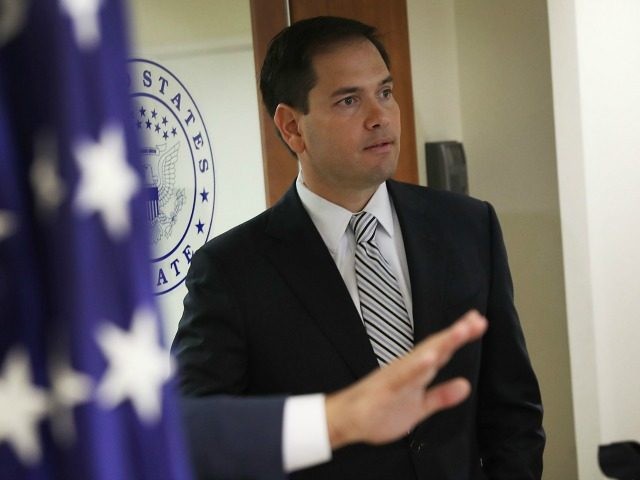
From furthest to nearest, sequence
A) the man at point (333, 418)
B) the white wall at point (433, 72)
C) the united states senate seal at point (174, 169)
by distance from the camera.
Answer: the white wall at point (433, 72)
the united states senate seal at point (174, 169)
the man at point (333, 418)

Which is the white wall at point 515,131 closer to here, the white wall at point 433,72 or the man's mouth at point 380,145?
the white wall at point 433,72

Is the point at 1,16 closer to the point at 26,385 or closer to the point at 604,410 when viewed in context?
the point at 26,385

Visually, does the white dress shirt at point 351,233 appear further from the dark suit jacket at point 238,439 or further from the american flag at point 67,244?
the american flag at point 67,244

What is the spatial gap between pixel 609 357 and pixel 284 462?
2590 mm

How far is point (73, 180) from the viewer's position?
1.96 ft

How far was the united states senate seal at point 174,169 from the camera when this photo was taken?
256 cm

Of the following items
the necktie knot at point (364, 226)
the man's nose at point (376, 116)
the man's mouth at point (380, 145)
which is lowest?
the necktie knot at point (364, 226)

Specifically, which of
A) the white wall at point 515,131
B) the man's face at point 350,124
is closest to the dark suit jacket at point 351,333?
the man's face at point 350,124

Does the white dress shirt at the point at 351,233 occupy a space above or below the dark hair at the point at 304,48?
below

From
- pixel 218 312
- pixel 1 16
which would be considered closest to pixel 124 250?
pixel 1 16

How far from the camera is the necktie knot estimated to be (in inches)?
72.9

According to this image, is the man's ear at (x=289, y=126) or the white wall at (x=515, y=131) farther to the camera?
the white wall at (x=515, y=131)

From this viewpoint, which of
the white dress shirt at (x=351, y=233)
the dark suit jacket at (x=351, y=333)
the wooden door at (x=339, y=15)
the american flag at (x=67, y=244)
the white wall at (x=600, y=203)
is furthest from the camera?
the white wall at (x=600, y=203)

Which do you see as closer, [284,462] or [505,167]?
[284,462]
